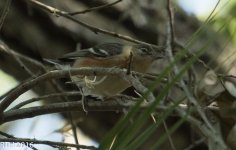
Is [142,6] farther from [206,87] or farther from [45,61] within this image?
[206,87]

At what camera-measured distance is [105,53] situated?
14.7ft

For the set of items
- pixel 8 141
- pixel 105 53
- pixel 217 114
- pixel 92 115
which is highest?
pixel 105 53

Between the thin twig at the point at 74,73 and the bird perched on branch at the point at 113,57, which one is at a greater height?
the bird perched on branch at the point at 113,57

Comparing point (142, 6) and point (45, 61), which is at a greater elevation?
point (142, 6)

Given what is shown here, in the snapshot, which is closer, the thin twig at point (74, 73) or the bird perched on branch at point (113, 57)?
the thin twig at point (74, 73)

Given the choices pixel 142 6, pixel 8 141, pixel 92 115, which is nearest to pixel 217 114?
pixel 8 141

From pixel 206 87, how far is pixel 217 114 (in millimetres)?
259

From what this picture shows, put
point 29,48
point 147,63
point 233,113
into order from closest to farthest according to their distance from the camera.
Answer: point 233,113 → point 29,48 → point 147,63

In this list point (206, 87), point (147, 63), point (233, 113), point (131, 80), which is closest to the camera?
point (233, 113)

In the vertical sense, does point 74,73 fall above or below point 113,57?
below

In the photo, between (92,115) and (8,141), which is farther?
(92,115)

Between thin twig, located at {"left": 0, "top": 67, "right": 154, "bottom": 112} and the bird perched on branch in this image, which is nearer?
thin twig, located at {"left": 0, "top": 67, "right": 154, "bottom": 112}

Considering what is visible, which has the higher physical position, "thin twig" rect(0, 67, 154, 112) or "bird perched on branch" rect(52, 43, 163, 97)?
"bird perched on branch" rect(52, 43, 163, 97)

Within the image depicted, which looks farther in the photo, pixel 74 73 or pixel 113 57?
pixel 113 57
